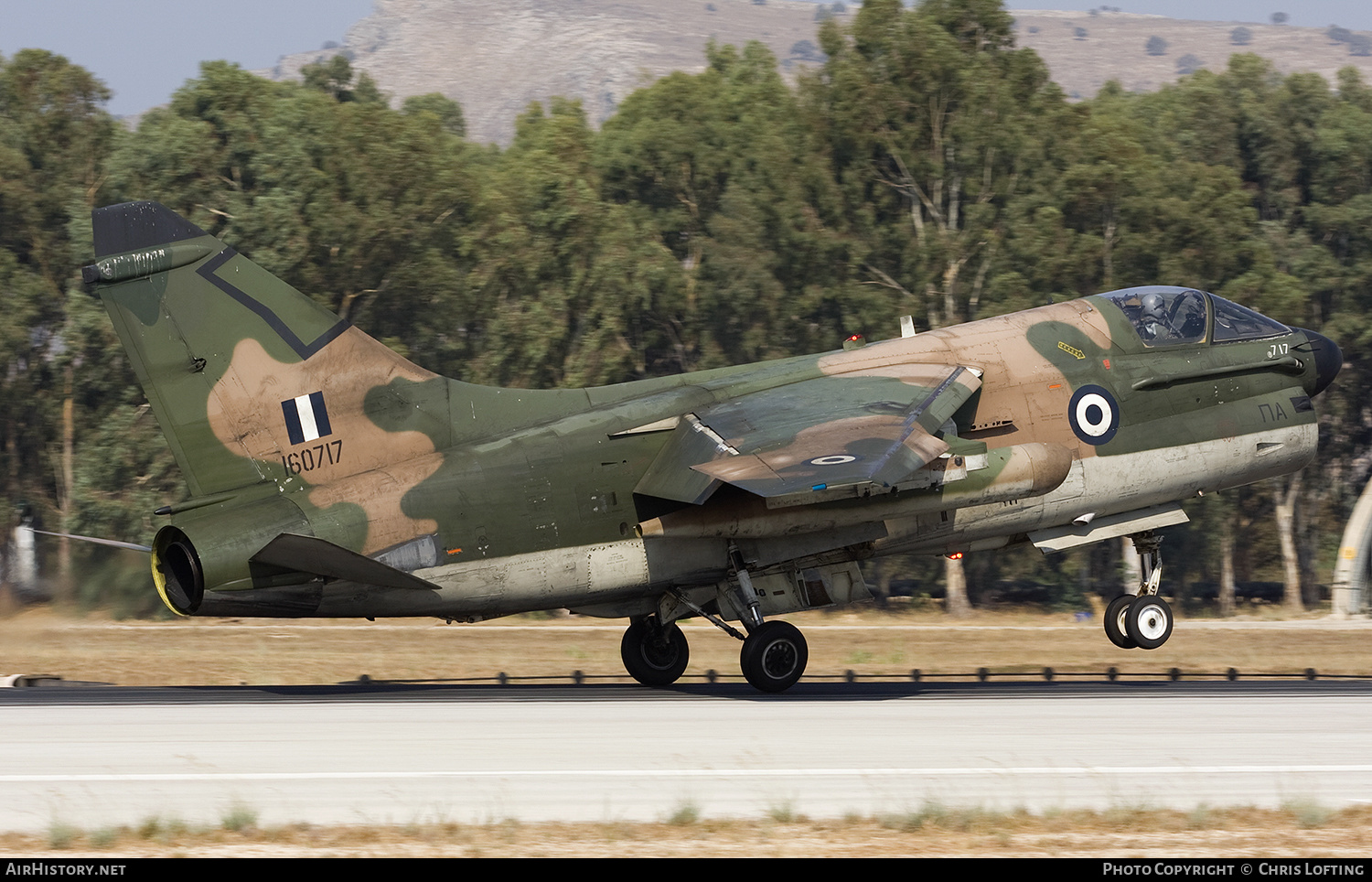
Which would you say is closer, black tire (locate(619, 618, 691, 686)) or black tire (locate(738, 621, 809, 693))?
black tire (locate(738, 621, 809, 693))

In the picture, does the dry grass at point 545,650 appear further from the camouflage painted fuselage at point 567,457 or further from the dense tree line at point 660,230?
the dense tree line at point 660,230

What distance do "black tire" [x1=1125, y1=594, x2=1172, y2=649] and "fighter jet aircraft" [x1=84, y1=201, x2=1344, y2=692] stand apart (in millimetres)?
32

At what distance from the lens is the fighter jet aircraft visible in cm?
1655

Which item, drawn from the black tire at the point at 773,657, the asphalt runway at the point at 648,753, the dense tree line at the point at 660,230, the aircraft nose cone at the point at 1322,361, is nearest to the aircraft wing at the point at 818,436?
the black tire at the point at 773,657

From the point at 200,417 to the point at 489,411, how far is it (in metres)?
3.45

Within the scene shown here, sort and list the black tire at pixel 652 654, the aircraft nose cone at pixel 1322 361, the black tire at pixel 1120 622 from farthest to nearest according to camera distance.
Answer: the aircraft nose cone at pixel 1322 361 → the black tire at pixel 652 654 → the black tire at pixel 1120 622

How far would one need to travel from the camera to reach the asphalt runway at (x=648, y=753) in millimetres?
10727

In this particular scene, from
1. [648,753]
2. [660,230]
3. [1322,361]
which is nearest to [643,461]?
[648,753]

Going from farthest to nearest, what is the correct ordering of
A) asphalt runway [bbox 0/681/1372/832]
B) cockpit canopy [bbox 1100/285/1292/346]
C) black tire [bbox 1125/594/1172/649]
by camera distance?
cockpit canopy [bbox 1100/285/1292/346]
black tire [bbox 1125/594/1172/649]
asphalt runway [bbox 0/681/1372/832]

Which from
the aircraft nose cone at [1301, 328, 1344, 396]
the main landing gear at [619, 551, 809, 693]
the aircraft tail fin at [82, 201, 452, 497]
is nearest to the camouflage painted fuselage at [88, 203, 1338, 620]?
the aircraft tail fin at [82, 201, 452, 497]

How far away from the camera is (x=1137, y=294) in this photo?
2058cm

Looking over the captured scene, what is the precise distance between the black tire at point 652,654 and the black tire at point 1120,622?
19.2 ft

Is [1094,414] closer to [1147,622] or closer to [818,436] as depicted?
[1147,622]

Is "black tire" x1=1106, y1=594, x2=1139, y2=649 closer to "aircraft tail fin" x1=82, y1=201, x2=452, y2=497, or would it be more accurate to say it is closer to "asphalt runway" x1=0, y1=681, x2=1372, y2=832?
"asphalt runway" x1=0, y1=681, x2=1372, y2=832
